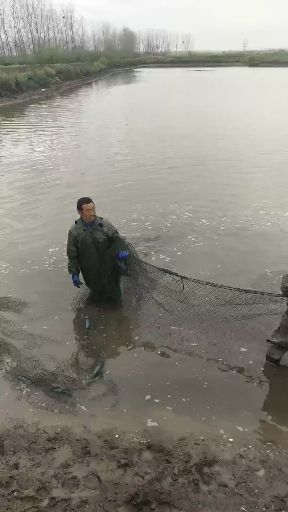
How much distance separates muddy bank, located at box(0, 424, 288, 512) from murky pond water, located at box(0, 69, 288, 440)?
0.31 metres

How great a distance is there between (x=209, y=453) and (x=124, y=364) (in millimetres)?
1766

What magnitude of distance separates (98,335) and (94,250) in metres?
1.19

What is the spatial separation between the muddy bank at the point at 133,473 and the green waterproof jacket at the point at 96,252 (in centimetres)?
239

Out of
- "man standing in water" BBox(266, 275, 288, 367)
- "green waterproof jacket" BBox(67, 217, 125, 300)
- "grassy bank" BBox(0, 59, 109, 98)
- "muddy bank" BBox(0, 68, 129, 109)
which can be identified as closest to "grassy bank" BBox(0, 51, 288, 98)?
"grassy bank" BBox(0, 59, 109, 98)

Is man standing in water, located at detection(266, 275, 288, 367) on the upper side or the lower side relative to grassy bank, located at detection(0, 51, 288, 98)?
lower

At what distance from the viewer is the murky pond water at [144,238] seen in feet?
16.0

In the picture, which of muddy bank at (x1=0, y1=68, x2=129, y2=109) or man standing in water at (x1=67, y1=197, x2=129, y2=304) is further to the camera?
muddy bank at (x1=0, y1=68, x2=129, y2=109)

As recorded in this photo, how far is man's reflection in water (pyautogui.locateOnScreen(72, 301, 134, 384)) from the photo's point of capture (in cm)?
561

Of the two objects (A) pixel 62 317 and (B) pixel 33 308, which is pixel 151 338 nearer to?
(A) pixel 62 317

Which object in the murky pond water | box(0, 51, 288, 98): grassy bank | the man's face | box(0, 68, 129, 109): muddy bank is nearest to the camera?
the murky pond water

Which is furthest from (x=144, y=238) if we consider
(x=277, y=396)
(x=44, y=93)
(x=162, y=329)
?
(x=44, y=93)

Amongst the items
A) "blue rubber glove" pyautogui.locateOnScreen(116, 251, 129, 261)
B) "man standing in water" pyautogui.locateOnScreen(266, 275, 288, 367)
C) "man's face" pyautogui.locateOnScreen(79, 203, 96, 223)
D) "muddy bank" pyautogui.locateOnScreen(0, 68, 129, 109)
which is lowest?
"man standing in water" pyautogui.locateOnScreen(266, 275, 288, 367)

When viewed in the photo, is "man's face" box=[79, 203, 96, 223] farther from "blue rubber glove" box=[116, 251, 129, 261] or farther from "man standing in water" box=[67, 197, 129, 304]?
"blue rubber glove" box=[116, 251, 129, 261]

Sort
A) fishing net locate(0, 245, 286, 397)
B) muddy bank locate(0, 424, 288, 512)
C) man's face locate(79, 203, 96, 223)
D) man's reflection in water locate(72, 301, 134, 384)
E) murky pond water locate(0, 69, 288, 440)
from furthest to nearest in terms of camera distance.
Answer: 1. man's face locate(79, 203, 96, 223)
2. man's reflection in water locate(72, 301, 134, 384)
3. fishing net locate(0, 245, 286, 397)
4. murky pond water locate(0, 69, 288, 440)
5. muddy bank locate(0, 424, 288, 512)
